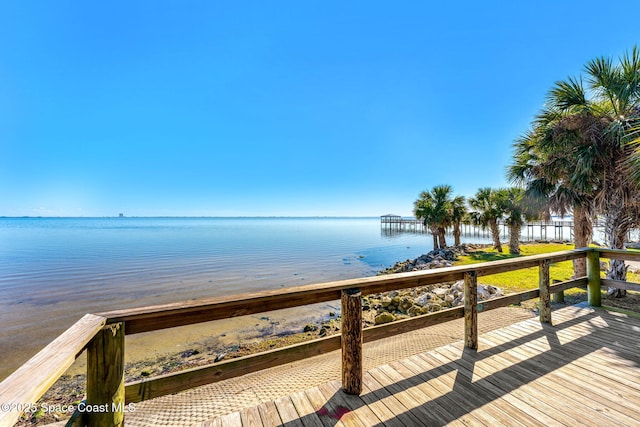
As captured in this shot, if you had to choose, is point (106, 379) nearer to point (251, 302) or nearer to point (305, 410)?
point (251, 302)

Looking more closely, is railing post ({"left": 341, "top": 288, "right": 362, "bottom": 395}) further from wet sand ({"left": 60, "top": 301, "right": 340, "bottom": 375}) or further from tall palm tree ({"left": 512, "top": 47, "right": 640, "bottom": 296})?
tall palm tree ({"left": 512, "top": 47, "right": 640, "bottom": 296})

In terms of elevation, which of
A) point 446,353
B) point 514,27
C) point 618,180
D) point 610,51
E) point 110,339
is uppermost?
point 514,27

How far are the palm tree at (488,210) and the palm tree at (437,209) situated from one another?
1900mm

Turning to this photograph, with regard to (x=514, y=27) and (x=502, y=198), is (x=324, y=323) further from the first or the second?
(x=502, y=198)

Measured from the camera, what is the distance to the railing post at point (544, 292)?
3844 millimetres

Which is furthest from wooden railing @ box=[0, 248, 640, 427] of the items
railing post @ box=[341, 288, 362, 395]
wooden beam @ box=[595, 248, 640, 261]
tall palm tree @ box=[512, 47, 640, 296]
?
tall palm tree @ box=[512, 47, 640, 296]

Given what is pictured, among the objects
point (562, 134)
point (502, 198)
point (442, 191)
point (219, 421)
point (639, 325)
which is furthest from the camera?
point (442, 191)

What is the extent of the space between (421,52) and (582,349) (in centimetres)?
1325

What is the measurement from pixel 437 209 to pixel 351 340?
2255cm

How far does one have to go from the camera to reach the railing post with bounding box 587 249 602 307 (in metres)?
4.54

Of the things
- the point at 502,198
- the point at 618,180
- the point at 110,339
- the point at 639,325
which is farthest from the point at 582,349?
A: the point at 502,198

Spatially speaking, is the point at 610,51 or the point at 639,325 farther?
the point at 610,51

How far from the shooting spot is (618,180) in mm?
6434

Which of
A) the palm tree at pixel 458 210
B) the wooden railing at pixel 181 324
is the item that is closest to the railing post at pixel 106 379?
the wooden railing at pixel 181 324
